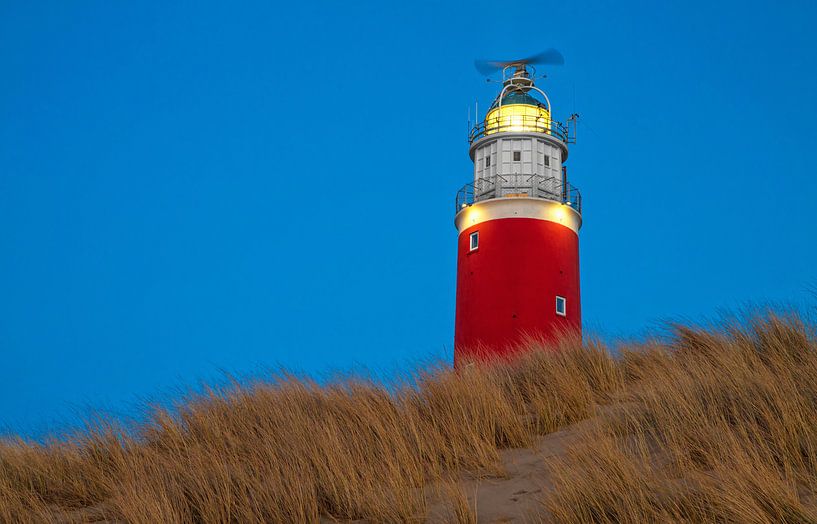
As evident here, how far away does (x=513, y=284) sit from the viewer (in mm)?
18734

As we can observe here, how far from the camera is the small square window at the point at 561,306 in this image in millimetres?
19062

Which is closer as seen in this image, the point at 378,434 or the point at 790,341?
the point at 378,434

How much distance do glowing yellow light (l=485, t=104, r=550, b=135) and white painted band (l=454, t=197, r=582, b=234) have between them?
7.29ft

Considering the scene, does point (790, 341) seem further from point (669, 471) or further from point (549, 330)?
point (549, 330)

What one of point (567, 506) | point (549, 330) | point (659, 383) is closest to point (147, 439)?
point (567, 506)

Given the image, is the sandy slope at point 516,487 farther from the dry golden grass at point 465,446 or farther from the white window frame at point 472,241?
the white window frame at point 472,241

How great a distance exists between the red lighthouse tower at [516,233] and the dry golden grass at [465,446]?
1017 centimetres

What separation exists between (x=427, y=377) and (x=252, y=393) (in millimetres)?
1686

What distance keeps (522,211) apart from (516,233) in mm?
614

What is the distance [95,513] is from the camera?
18.8ft

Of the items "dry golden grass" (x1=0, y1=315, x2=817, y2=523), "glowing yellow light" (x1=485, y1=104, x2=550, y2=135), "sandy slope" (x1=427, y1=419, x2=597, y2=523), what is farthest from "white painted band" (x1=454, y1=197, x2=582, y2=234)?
"sandy slope" (x1=427, y1=419, x2=597, y2=523)

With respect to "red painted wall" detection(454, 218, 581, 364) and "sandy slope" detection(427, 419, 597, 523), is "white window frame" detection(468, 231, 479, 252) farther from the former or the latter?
"sandy slope" detection(427, 419, 597, 523)

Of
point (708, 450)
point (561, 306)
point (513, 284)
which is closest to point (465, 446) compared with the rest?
point (708, 450)

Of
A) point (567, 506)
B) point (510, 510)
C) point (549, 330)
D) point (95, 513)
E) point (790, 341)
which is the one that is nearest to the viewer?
point (567, 506)
